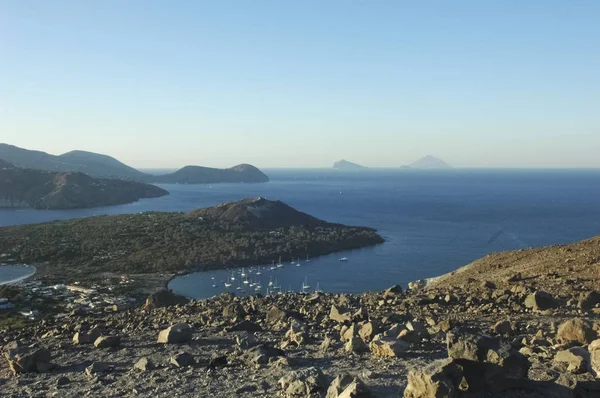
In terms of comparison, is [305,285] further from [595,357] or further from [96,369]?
[595,357]

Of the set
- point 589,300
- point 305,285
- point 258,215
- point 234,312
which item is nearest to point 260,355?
point 234,312

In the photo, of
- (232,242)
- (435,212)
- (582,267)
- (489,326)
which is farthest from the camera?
(435,212)

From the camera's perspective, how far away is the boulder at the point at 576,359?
30.8ft

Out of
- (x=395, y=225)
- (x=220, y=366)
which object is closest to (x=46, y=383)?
(x=220, y=366)

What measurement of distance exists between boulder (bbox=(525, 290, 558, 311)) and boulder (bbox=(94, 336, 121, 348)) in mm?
14696

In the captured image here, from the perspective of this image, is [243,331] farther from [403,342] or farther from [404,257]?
[404,257]

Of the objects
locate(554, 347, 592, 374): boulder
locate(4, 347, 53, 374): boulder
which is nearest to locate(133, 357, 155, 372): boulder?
locate(4, 347, 53, 374): boulder

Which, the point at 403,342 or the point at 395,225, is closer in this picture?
the point at 403,342

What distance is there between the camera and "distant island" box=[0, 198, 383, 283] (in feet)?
340

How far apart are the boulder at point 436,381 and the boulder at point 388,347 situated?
3.50m

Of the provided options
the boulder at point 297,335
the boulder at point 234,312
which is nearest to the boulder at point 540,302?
the boulder at point 297,335

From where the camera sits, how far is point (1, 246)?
382ft

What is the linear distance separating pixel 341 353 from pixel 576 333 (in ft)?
19.4

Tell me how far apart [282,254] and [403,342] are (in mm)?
109047
